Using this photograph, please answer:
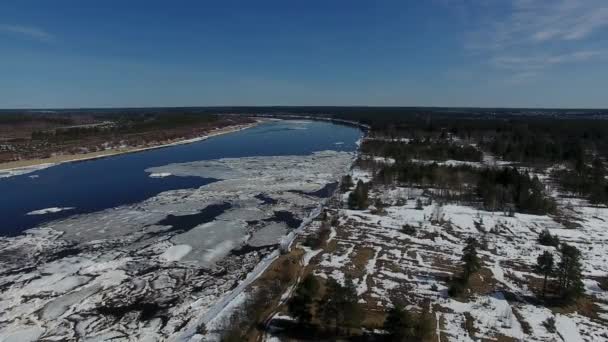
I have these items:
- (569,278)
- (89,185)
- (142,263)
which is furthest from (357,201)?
(89,185)

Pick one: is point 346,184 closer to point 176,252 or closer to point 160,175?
point 176,252

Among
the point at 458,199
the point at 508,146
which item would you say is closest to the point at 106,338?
the point at 458,199

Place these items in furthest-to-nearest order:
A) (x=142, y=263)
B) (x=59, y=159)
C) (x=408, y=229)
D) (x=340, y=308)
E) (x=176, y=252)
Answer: (x=59, y=159), (x=408, y=229), (x=176, y=252), (x=142, y=263), (x=340, y=308)

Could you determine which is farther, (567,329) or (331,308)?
(567,329)

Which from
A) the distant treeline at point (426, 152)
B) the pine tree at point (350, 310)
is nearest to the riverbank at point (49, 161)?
the distant treeline at point (426, 152)

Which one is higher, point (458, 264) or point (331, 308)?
point (331, 308)

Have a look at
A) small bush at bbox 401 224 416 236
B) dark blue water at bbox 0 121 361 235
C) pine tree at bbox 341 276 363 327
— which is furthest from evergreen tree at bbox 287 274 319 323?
dark blue water at bbox 0 121 361 235
